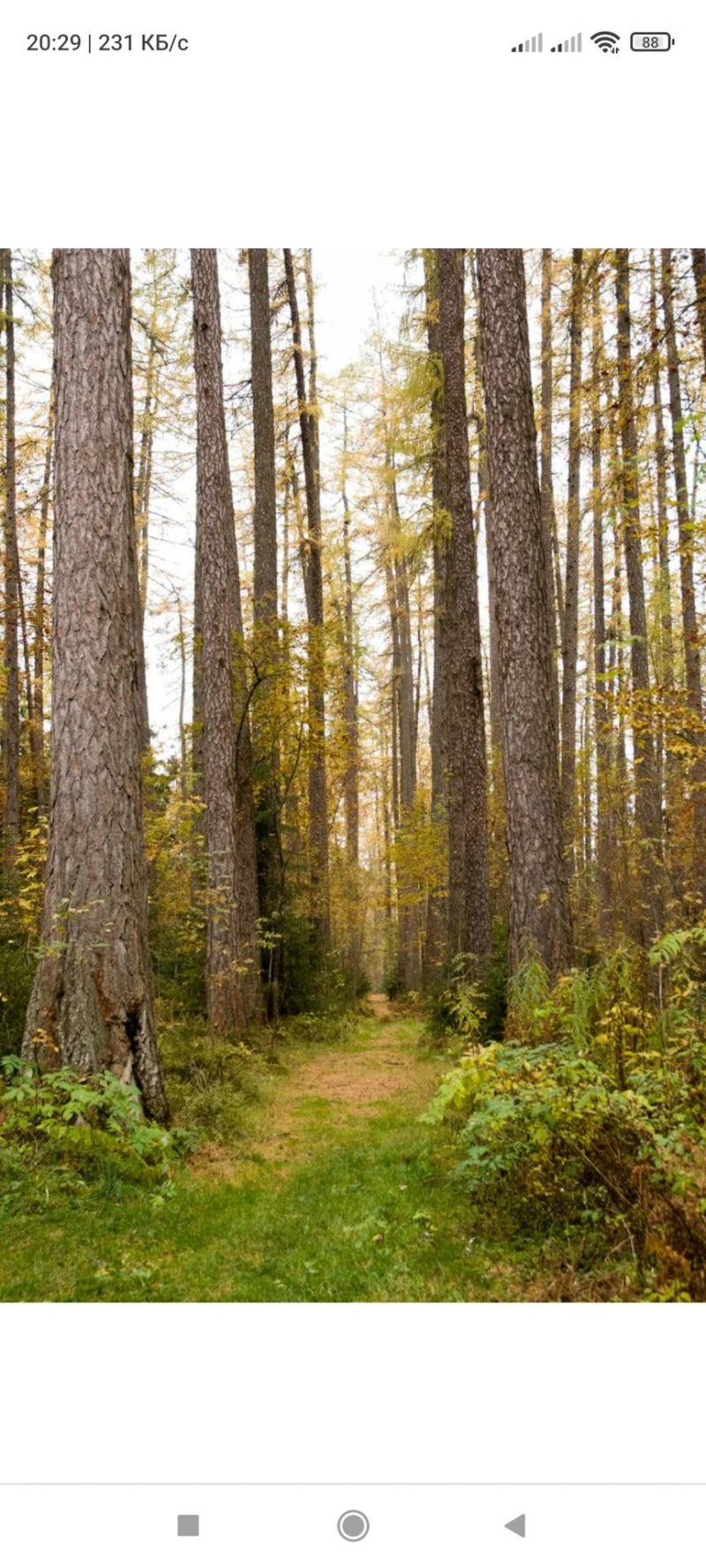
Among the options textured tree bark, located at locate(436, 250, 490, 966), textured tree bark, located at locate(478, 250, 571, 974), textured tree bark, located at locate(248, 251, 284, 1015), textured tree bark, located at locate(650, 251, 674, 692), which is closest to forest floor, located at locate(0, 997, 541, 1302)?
textured tree bark, located at locate(478, 250, 571, 974)

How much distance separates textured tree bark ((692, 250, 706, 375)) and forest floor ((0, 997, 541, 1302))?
17.7ft

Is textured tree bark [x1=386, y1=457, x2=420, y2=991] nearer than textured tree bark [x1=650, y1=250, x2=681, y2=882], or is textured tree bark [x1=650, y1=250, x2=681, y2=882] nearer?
textured tree bark [x1=650, y1=250, x2=681, y2=882]

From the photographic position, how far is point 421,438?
34.7 ft

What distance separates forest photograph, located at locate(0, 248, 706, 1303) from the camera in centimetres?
300

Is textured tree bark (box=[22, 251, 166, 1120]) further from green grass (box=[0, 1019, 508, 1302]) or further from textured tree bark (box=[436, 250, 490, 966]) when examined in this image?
textured tree bark (box=[436, 250, 490, 966])

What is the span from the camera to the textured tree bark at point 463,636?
30.3ft

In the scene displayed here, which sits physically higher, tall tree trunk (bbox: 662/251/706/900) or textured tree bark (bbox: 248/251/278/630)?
textured tree bark (bbox: 248/251/278/630)

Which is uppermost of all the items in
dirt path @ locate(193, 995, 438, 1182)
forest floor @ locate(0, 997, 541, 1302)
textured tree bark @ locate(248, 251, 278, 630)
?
textured tree bark @ locate(248, 251, 278, 630)
